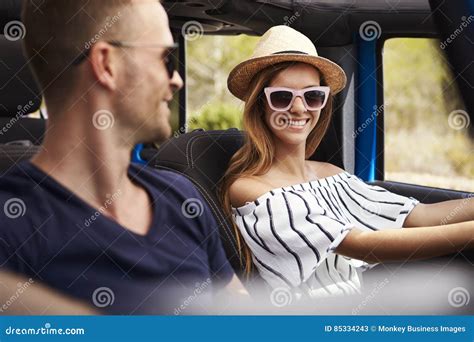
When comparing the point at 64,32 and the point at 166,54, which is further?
the point at 166,54

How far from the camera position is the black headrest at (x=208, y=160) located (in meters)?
2.48

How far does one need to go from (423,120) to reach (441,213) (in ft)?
0.97

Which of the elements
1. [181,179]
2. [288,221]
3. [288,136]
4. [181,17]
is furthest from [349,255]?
[181,17]

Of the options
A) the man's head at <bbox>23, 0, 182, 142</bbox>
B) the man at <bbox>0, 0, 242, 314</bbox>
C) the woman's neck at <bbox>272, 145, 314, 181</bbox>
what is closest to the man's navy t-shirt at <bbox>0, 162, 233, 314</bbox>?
the man at <bbox>0, 0, 242, 314</bbox>

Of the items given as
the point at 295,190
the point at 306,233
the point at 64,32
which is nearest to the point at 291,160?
the point at 295,190

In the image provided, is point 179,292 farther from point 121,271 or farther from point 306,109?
point 306,109

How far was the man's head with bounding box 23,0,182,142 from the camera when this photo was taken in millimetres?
2145

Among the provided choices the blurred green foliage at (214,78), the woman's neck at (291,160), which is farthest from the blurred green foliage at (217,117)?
the woman's neck at (291,160)

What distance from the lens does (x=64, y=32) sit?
84.2 inches

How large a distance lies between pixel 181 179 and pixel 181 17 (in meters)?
0.41

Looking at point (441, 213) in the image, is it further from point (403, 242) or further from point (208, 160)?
point (208, 160)

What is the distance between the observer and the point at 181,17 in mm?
2426

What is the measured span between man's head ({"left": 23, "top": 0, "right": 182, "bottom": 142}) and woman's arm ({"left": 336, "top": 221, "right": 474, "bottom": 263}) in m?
0.67

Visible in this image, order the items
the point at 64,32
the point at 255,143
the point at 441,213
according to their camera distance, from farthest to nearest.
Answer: the point at 441,213 < the point at 255,143 < the point at 64,32
